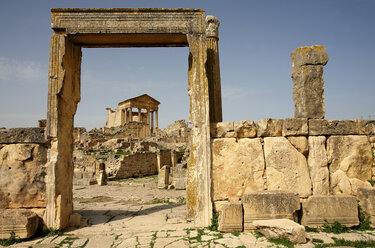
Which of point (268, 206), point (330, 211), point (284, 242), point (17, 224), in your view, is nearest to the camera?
point (284, 242)

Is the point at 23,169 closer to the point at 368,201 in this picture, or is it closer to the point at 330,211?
the point at 330,211

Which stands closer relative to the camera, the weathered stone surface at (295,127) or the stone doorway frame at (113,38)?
the stone doorway frame at (113,38)

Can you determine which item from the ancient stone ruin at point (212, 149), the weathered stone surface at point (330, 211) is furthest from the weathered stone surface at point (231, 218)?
the weathered stone surface at point (330, 211)

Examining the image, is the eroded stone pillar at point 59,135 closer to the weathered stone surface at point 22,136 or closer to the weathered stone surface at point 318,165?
the weathered stone surface at point 22,136

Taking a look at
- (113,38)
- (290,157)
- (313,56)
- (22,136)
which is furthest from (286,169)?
(22,136)

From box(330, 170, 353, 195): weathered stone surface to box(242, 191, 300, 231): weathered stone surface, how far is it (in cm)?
106

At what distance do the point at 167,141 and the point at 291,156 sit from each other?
92.3ft

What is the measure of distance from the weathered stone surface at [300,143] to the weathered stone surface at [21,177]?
4835mm

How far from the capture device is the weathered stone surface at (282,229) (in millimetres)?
4000

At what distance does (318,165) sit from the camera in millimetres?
5180

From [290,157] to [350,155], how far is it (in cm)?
124

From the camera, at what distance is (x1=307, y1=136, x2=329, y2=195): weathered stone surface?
514 centimetres

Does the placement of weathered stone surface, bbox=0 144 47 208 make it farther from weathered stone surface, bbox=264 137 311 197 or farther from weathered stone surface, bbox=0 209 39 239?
weathered stone surface, bbox=264 137 311 197

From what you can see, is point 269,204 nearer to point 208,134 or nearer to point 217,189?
point 217,189
